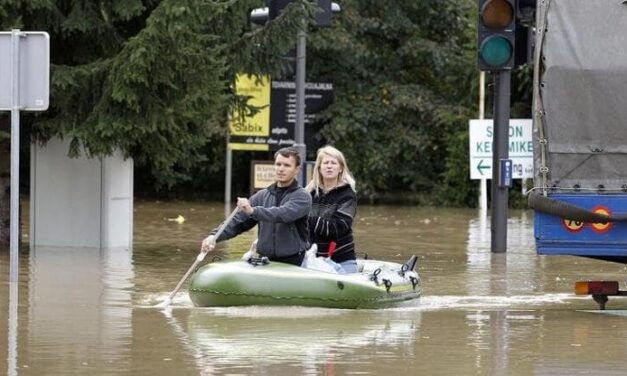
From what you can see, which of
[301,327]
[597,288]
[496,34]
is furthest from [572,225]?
[496,34]

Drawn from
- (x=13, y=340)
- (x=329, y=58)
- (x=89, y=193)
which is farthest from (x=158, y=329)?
(x=329, y=58)

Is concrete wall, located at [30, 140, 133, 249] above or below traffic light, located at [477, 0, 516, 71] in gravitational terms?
below

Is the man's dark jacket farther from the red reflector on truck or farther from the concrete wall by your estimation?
the concrete wall

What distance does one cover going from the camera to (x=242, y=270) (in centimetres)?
1355

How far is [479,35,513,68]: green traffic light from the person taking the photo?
58.9 feet

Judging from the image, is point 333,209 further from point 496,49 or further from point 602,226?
point 496,49

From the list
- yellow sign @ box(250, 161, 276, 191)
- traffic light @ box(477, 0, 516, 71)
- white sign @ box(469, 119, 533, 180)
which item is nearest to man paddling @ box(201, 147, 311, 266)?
traffic light @ box(477, 0, 516, 71)

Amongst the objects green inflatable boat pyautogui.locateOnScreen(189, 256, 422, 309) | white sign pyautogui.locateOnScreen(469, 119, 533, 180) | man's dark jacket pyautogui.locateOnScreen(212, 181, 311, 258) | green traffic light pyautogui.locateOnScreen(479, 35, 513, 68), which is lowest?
green inflatable boat pyautogui.locateOnScreen(189, 256, 422, 309)

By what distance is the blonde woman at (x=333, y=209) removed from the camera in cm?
1439

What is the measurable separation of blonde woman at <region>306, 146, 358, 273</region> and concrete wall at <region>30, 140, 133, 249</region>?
6600 millimetres

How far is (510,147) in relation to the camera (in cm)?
3228

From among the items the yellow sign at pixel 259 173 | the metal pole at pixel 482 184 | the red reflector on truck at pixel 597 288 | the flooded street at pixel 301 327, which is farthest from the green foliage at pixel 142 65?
the metal pole at pixel 482 184

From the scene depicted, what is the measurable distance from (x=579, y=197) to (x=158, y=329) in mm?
3599

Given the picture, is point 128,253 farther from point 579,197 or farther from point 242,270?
point 579,197
